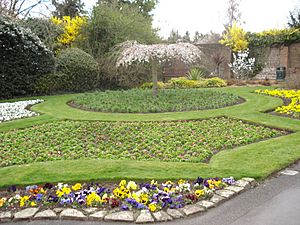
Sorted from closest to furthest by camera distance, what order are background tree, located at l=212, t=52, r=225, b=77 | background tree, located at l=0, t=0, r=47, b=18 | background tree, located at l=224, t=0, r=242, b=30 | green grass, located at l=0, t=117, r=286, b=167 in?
green grass, located at l=0, t=117, r=286, b=167 → background tree, located at l=0, t=0, r=47, b=18 → background tree, located at l=212, t=52, r=225, b=77 → background tree, located at l=224, t=0, r=242, b=30

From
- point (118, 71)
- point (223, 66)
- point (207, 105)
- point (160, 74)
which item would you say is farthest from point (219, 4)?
point (207, 105)

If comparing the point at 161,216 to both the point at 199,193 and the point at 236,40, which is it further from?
the point at 236,40

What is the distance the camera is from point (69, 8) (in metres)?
20.1

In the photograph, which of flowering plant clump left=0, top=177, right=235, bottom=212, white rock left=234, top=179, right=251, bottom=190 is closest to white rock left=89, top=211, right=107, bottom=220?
flowering plant clump left=0, top=177, right=235, bottom=212

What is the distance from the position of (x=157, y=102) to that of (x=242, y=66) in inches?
344

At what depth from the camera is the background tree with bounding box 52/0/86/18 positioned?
19.6m

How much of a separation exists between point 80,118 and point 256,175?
484 centimetres

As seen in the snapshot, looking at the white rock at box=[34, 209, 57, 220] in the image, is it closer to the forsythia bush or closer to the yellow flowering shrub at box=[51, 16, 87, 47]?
the yellow flowering shrub at box=[51, 16, 87, 47]

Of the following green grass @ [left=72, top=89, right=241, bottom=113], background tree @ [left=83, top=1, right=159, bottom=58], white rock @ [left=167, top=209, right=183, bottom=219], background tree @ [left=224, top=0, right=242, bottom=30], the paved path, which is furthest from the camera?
background tree @ [left=224, top=0, right=242, bottom=30]

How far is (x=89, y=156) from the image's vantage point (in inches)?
187

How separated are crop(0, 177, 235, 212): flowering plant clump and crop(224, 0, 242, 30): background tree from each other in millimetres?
26755

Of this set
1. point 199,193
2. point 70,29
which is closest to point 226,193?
point 199,193

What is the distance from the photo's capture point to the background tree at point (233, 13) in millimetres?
27688

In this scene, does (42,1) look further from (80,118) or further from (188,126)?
(188,126)
